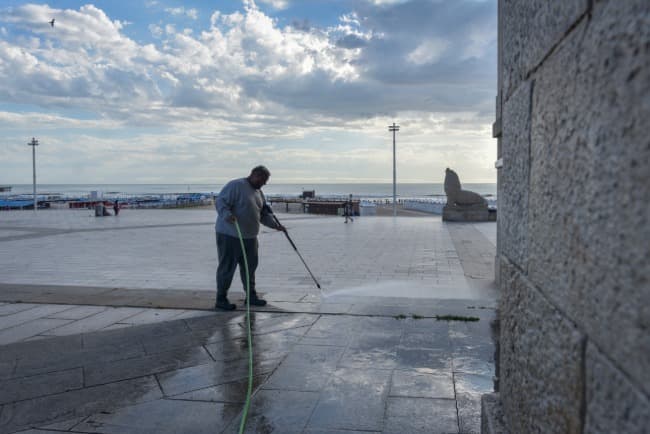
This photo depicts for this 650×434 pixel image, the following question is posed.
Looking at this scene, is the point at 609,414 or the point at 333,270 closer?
the point at 609,414

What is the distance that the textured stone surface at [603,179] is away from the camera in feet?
3.28

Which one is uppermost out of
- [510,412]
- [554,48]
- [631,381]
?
[554,48]

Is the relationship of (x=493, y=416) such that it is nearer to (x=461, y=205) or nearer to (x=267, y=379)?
(x=267, y=379)

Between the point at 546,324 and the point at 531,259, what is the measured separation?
0.89ft

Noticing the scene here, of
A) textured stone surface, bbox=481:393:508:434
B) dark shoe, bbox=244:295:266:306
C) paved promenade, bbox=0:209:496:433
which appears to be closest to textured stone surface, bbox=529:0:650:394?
textured stone surface, bbox=481:393:508:434

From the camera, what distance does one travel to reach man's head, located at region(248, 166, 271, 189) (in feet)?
20.1

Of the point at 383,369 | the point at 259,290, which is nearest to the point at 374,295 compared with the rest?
the point at 259,290

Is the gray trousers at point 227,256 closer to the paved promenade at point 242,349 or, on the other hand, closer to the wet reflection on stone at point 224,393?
the paved promenade at point 242,349

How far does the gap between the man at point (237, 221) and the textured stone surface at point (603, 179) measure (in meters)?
4.72

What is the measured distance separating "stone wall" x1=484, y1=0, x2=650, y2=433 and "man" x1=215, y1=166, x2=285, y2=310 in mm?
4291

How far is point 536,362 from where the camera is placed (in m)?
1.77

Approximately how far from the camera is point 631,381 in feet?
3.43

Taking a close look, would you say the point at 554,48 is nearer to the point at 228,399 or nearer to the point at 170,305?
the point at 228,399

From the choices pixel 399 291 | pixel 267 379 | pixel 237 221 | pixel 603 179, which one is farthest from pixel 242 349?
pixel 603 179
